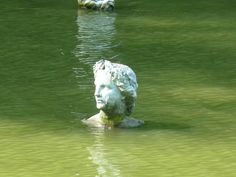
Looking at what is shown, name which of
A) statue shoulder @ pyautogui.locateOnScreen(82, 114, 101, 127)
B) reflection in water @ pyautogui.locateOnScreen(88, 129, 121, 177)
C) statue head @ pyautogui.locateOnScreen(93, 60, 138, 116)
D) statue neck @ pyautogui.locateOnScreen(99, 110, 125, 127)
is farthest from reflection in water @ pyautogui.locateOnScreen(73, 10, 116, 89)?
reflection in water @ pyautogui.locateOnScreen(88, 129, 121, 177)

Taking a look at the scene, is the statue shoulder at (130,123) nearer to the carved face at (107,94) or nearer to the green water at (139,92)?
the green water at (139,92)

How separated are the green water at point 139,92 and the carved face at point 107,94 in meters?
0.22

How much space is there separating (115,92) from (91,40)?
3.89 meters

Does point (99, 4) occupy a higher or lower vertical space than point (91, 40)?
higher

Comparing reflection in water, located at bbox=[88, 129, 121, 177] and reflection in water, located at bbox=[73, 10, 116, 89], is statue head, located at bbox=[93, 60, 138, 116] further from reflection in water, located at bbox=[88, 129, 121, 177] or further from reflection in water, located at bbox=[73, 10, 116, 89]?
reflection in water, located at bbox=[73, 10, 116, 89]

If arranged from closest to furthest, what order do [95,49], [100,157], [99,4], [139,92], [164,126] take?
[100,157], [164,126], [139,92], [95,49], [99,4]

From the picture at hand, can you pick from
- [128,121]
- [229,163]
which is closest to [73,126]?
[128,121]

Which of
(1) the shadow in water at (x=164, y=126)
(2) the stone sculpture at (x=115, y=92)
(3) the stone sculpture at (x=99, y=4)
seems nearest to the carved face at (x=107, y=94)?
(2) the stone sculpture at (x=115, y=92)

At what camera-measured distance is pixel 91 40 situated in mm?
10984

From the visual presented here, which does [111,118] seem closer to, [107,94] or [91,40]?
[107,94]

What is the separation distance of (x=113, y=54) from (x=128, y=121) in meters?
3.02

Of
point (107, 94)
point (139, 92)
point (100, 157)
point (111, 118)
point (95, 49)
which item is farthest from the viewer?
point (95, 49)

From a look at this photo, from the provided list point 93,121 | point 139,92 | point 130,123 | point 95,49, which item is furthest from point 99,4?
point 130,123

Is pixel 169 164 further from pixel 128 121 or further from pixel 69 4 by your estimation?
pixel 69 4
